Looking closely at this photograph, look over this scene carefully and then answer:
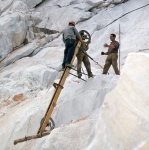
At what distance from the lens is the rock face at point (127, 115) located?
3.47 meters

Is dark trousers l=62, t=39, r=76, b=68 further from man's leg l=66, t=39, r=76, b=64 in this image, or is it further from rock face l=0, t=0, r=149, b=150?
rock face l=0, t=0, r=149, b=150

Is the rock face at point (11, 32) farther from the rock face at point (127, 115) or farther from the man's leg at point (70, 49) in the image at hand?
the rock face at point (127, 115)

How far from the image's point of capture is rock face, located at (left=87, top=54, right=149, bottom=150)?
347cm

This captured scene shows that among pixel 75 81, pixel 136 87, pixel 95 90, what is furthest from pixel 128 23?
pixel 136 87

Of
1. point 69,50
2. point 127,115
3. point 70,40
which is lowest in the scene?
point 69,50

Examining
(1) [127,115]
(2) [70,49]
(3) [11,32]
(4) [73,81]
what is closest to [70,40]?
(2) [70,49]

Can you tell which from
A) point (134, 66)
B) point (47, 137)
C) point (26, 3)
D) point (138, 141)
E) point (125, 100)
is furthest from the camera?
point (26, 3)

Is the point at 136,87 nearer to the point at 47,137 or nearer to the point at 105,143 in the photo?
the point at 105,143

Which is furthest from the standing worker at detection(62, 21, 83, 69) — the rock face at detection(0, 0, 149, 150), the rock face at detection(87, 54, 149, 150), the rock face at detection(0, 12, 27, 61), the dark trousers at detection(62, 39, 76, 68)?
the rock face at detection(0, 12, 27, 61)

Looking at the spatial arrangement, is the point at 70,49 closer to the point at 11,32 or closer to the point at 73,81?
the point at 73,81

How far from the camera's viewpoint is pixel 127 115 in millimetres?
3623

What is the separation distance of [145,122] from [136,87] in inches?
21.5

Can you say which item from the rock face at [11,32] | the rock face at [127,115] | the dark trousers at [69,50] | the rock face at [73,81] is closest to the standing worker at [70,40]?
the dark trousers at [69,50]

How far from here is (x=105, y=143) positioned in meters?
3.64
